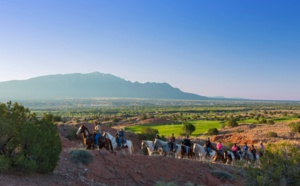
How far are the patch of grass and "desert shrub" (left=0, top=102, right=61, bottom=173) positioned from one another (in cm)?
999

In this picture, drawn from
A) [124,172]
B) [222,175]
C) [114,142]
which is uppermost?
[114,142]

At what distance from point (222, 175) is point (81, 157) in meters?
8.66

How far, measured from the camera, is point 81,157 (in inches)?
634

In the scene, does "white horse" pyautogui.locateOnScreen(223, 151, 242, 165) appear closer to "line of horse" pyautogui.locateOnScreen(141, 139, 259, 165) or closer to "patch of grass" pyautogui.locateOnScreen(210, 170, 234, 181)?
"line of horse" pyautogui.locateOnScreen(141, 139, 259, 165)

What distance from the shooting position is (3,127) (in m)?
12.7

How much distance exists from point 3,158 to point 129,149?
9.79 m

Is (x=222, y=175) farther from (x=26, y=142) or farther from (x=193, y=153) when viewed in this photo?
(x=26, y=142)

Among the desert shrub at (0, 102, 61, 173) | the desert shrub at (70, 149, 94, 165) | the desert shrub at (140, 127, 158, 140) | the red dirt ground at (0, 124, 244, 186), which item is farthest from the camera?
→ the desert shrub at (140, 127, 158, 140)

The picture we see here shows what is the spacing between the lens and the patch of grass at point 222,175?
19219mm

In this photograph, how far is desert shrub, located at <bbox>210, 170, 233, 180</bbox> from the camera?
19219 millimetres

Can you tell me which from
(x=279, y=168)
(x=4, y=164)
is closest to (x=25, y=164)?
(x=4, y=164)

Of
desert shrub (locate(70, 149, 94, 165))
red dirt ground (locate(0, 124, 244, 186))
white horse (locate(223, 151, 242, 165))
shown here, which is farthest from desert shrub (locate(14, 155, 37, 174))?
white horse (locate(223, 151, 242, 165))

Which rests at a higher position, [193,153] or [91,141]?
[91,141]

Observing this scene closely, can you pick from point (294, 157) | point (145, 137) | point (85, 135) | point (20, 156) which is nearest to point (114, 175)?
point (85, 135)
